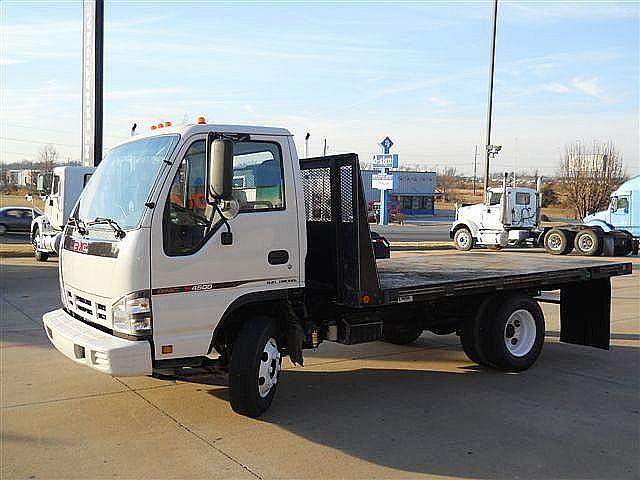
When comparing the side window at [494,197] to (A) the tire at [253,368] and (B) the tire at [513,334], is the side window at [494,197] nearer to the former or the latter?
(B) the tire at [513,334]

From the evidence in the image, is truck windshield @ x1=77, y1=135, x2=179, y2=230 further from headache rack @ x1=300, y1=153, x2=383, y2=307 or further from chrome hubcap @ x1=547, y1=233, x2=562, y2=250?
chrome hubcap @ x1=547, y1=233, x2=562, y2=250

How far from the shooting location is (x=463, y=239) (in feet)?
98.2

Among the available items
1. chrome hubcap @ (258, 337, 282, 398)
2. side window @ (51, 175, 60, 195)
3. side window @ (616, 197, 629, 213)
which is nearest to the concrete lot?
chrome hubcap @ (258, 337, 282, 398)

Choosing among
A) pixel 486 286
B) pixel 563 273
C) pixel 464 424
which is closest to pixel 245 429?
pixel 464 424

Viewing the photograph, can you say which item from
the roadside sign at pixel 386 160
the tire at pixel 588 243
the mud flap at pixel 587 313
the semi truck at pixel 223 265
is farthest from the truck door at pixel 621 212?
the semi truck at pixel 223 265

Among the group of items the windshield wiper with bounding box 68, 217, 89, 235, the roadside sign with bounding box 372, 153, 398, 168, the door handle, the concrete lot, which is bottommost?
the concrete lot

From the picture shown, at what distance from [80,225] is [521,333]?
4940 millimetres

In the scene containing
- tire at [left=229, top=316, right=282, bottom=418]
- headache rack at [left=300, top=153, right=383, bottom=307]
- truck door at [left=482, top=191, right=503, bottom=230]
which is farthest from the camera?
truck door at [left=482, top=191, right=503, bottom=230]

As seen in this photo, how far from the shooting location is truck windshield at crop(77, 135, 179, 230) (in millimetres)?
5770

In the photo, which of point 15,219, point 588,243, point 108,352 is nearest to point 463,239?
point 588,243

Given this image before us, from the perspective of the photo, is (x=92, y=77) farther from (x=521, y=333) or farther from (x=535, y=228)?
(x=535, y=228)

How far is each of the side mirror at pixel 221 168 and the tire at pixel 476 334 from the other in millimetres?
3605

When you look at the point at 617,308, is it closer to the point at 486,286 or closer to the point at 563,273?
the point at 563,273

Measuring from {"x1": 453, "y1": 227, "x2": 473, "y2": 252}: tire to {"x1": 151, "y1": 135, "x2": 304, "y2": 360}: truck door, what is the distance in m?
24.1
